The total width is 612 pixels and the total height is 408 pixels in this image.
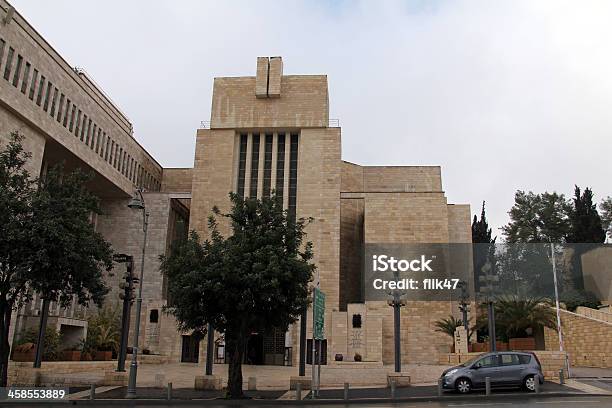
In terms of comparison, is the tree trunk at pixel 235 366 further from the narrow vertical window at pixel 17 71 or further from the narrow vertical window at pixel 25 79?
the narrow vertical window at pixel 25 79

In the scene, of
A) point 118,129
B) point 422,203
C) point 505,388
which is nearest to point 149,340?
point 118,129

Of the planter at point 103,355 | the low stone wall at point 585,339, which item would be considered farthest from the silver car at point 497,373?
the planter at point 103,355

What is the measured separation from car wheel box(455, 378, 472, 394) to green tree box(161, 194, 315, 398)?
5772 millimetres

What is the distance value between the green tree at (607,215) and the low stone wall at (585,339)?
28.6m

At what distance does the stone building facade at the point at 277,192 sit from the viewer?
140 feet

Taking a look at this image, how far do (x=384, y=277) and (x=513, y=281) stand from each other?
49.7ft

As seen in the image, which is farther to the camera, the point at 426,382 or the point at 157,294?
the point at 157,294

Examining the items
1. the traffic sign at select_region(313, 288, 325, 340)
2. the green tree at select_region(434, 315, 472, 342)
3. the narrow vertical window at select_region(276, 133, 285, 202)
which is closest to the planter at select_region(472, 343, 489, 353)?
the green tree at select_region(434, 315, 472, 342)

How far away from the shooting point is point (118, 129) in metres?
48.0

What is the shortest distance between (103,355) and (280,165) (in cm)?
2175

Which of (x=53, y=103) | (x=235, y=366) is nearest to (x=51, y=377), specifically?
(x=235, y=366)

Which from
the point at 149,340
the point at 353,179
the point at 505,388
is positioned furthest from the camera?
the point at 353,179

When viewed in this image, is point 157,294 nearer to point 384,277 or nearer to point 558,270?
point 384,277

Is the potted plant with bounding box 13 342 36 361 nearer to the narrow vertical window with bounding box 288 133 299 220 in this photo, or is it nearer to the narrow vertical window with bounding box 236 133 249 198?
the narrow vertical window with bounding box 236 133 249 198
